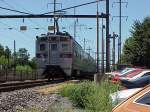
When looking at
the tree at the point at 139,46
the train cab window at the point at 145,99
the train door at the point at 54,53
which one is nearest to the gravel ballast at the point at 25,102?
the train cab window at the point at 145,99

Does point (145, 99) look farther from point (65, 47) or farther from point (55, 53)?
point (55, 53)

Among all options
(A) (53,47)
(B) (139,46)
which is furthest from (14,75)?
(B) (139,46)

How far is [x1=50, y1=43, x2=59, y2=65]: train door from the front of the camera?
4722cm

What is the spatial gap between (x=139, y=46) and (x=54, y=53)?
1880 cm

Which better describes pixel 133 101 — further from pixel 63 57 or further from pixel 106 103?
pixel 63 57

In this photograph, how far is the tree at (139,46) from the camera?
62188mm

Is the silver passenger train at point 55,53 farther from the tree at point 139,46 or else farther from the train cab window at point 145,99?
the train cab window at point 145,99

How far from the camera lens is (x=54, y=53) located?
155ft

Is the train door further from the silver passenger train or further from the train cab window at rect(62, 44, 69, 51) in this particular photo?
the train cab window at rect(62, 44, 69, 51)

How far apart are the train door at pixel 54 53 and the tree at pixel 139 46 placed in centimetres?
1689

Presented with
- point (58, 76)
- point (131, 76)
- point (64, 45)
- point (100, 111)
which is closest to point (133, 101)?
point (100, 111)

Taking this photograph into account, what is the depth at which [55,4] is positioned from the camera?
77.2m

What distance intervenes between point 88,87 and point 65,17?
38.2m

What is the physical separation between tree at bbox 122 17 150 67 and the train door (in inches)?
665
